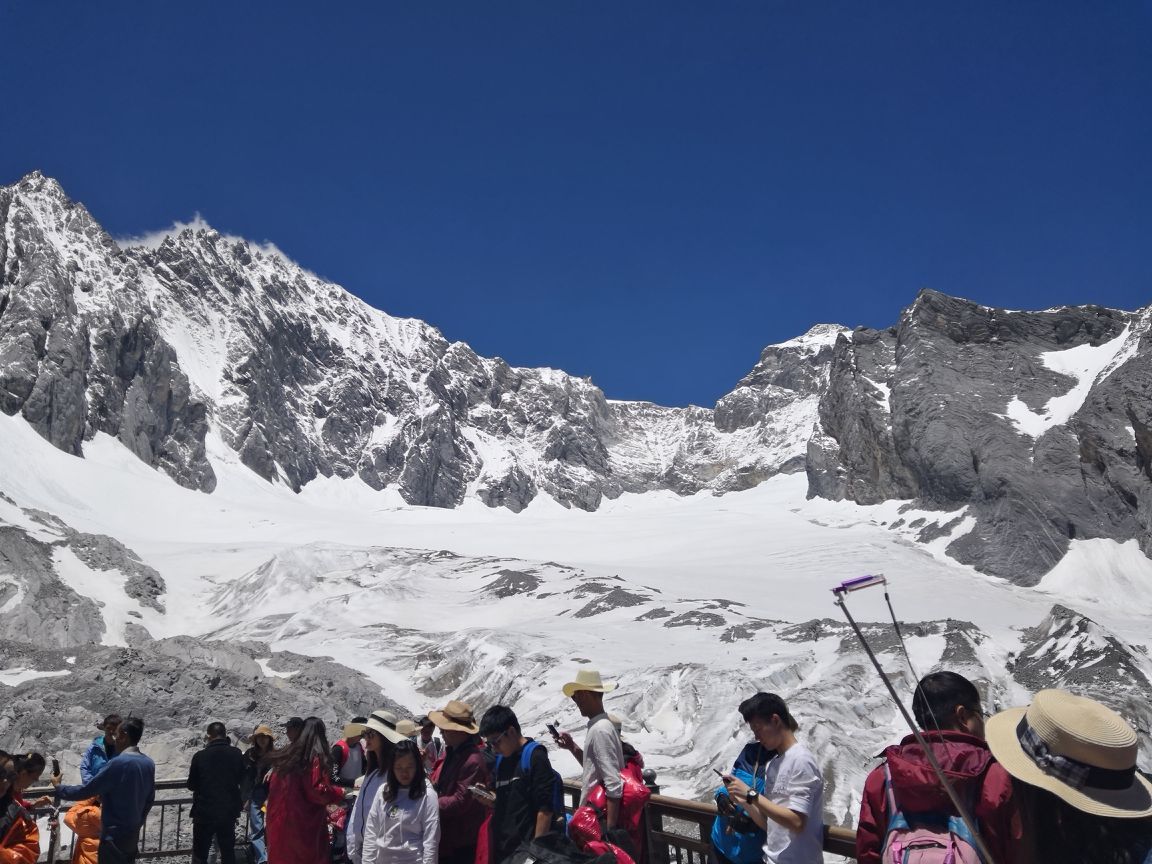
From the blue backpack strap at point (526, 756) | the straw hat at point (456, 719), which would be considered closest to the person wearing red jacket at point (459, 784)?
the straw hat at point (456, 719)

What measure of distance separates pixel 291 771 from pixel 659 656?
29.7 metres

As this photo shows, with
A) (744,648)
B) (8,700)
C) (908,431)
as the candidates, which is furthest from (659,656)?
(908,431)

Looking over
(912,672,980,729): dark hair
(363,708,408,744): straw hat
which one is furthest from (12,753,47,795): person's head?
(912,672,980,729): dark hair

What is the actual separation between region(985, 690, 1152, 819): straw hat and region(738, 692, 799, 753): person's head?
1.60 m

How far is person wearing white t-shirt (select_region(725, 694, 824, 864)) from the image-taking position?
14.1ft

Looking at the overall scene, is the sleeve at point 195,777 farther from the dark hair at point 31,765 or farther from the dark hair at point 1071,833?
the dark hair at point 1071,833

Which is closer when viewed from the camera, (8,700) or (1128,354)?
(8,700)

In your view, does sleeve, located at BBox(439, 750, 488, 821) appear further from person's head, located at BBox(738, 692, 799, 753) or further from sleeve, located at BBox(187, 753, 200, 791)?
sleeve, located at BBox(187, 753, 200, 791)

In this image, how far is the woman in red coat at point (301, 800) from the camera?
235 inches

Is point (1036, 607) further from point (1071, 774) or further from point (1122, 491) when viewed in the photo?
point (1071, 774)

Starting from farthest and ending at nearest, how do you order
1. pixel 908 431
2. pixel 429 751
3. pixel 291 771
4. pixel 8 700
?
1. pixel 908 431
2. pixel 8 700
3. pixel 429 751
4. pixel 291 771

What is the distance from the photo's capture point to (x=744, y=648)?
34.9m

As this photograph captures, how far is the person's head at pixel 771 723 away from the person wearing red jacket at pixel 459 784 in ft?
7.12

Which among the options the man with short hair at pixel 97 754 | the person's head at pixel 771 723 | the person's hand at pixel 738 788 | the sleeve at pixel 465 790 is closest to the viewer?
the person's hand at pixel 738 788
